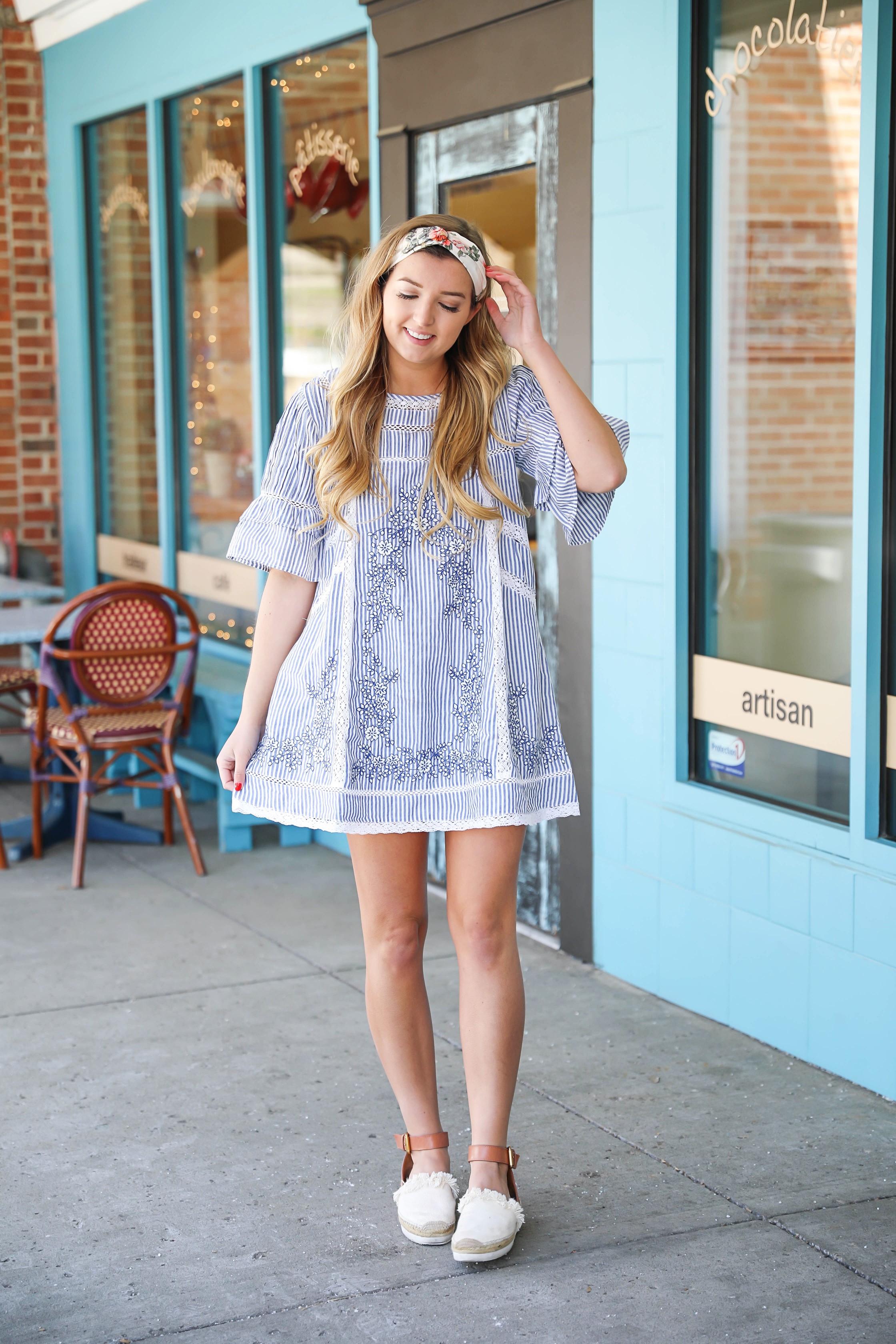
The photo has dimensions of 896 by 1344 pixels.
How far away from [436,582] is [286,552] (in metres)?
0.28

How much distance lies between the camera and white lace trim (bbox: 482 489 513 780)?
269cm

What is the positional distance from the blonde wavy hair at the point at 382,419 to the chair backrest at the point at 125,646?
2.74m

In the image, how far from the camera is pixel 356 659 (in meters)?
2.71

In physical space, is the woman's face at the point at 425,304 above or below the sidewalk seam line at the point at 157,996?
above

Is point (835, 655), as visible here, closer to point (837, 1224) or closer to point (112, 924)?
point (837, 1224)

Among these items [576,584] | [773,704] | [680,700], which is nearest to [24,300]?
[576,584]

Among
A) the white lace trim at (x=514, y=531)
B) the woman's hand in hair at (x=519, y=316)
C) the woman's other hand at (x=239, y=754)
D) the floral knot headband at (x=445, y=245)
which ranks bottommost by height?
the woman's other hand at (x=239, y=754)

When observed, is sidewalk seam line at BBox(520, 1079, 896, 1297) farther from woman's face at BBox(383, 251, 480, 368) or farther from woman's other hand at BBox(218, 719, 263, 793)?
woman's face at BBox(383, 251, 480, 368)

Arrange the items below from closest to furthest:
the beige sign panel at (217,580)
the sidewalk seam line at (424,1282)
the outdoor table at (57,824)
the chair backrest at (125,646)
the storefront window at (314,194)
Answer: the sidewalk seam line at (424,1282) → the chair backrest at (125,646) → the storefront window at (314,194) → the outdoor table at (57,824) → the beige sign panel at (217,580)

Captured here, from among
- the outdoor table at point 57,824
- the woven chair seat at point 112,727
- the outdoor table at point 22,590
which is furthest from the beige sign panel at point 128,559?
the woven chair seat at point 112,727

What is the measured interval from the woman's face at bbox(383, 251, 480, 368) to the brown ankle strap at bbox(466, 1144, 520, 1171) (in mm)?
1416

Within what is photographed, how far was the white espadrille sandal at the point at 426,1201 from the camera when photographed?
9.22ft

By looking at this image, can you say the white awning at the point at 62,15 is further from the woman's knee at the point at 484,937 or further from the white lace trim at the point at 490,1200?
the white lace trim at the point at 490,1200

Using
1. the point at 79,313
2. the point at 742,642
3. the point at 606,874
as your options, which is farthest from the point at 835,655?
the point at 79,313
